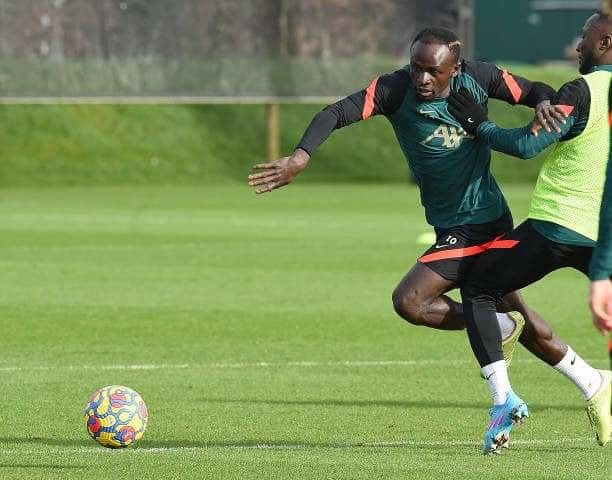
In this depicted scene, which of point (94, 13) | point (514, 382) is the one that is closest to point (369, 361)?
point (514, 382)

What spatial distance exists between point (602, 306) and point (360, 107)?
348cm

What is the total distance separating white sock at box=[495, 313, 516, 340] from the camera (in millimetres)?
9141

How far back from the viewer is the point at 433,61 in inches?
348

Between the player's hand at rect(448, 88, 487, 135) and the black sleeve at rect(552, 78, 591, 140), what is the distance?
736 millimetres

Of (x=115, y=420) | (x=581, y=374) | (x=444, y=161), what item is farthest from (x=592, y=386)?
(x=115, y=420)

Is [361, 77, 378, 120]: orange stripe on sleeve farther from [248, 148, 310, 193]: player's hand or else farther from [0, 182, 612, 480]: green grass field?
[0, 182, 612, 480]: green grass field

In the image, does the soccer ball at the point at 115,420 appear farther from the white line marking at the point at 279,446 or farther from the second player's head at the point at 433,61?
the second player's head at the point at 433,61

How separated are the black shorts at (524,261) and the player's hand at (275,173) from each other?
110 centimetres

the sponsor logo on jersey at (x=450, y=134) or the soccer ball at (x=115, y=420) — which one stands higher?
the sponsor logo on jersey at (x=450, y=134)

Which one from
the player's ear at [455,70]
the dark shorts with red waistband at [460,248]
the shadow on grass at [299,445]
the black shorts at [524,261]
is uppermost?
the player's ear at [455,70]

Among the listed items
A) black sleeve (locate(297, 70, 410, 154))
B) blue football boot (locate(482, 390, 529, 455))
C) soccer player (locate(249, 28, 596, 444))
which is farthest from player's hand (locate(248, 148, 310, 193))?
blue football boot (locate(482, 390, 529, 455))

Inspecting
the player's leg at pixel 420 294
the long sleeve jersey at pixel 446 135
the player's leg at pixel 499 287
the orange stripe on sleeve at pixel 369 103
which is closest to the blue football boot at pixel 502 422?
the player's leg at pixel 499 287

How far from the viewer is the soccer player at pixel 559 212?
8.27m

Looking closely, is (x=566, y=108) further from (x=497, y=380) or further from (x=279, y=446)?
(x=279, y=446)
